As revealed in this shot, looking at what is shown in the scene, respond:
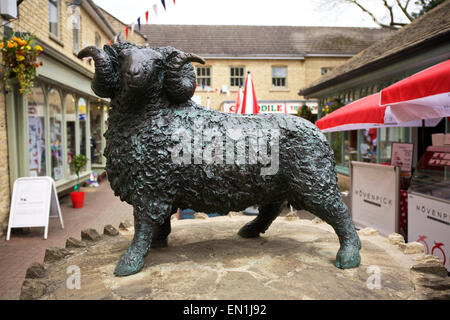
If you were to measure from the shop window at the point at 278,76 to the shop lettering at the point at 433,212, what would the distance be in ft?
49.5

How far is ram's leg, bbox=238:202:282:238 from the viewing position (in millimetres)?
2938

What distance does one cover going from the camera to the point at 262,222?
2.98 metres

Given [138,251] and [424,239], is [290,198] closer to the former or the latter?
[138,251]

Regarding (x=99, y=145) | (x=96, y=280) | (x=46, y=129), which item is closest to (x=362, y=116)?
(x=96, y=280)

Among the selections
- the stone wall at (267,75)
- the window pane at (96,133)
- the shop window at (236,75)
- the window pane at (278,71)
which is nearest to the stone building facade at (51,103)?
the window pane at (96,133)

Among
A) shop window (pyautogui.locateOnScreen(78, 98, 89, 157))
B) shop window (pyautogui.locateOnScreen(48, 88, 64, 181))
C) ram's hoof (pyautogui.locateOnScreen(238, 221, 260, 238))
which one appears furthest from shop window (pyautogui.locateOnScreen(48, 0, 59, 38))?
ram's hoof (pyautogui.locateOnScreen(238, 221, 260, 238))

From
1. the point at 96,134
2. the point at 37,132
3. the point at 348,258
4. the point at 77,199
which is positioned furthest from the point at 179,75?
the point at 96,134

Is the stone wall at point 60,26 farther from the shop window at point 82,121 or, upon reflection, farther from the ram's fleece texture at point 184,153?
the ram's fleece texture at point 184,153

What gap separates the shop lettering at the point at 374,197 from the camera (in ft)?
15.9

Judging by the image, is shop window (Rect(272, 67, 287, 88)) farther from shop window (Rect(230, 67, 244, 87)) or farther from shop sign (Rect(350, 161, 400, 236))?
shop sign (Rect(350, 161, 400, 236))

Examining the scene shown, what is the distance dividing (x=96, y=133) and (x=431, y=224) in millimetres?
11843
